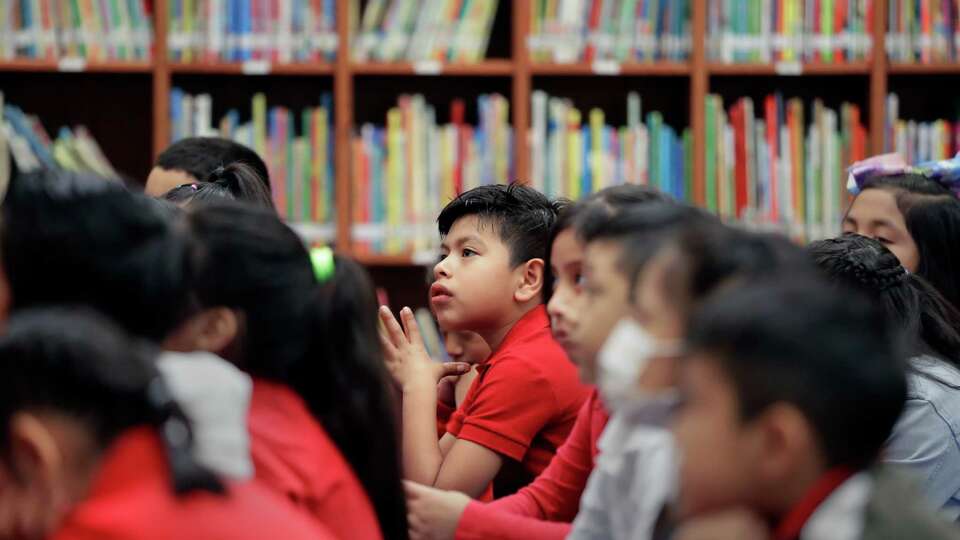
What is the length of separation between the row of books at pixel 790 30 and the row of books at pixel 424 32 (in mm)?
666

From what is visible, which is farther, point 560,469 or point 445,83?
point 445,83

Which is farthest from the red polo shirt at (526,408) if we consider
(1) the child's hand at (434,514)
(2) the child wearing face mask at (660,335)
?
(2) the child wearing face mask at (660,335)

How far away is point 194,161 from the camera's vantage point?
3170mm

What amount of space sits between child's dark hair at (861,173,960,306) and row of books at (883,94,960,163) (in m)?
1.10

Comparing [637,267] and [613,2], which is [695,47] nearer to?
[613,2]

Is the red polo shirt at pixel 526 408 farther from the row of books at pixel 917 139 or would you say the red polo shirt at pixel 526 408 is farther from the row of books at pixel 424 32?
the row of books at pixel 917 139

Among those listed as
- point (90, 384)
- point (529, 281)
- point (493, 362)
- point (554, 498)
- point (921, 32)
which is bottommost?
point (554, 498)

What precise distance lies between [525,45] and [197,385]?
109 inches

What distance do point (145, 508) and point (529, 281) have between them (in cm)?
132

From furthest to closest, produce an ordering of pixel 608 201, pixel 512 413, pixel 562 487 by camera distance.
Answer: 1. pixel 512 413
2. pixel 562 487
3. pixel 608 201

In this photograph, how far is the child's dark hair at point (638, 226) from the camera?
4.73ft

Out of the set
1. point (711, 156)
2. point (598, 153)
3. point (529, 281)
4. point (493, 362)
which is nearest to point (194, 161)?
point (529, 281)

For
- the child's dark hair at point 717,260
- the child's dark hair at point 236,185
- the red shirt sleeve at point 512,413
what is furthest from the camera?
the child's dark hair at point 236,185

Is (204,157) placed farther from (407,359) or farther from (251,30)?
(407,359)
